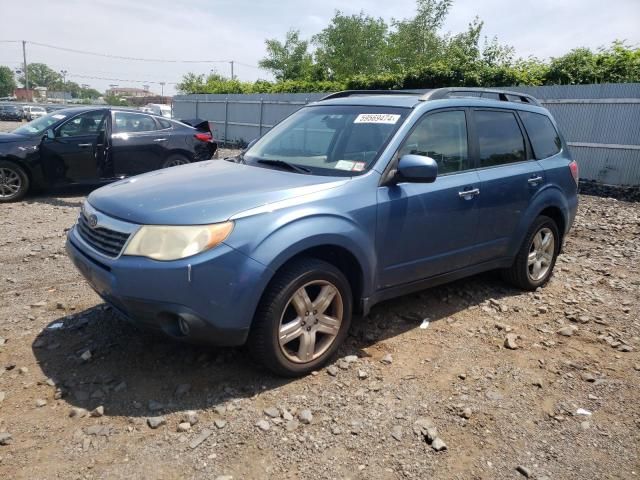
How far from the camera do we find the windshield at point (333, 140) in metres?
3.64

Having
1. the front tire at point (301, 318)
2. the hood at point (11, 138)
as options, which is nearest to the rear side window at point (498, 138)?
the front tire at point (301, 318)

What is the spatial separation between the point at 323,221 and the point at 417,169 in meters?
0.74

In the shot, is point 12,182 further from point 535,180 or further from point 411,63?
point 411,63

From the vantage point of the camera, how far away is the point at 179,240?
2.82 m

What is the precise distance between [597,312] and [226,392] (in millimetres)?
3344

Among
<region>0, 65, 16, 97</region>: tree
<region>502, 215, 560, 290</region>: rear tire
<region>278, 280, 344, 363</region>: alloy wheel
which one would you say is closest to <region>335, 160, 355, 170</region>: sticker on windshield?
<region>278, 280, 344, 363</region>: alloy wheel

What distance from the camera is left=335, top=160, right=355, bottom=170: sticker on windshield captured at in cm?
357

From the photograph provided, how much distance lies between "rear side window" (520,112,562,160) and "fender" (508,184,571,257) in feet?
1.10

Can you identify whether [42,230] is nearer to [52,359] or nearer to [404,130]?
[52,359]

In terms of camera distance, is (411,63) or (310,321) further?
(411,63)

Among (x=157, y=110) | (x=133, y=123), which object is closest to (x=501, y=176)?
(x=133, y=123)

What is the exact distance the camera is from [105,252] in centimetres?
308

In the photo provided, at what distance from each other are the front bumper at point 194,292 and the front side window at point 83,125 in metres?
6.68

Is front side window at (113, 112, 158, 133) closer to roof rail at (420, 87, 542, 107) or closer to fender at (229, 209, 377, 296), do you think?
roof rail at (420, 87, 542, 107)
